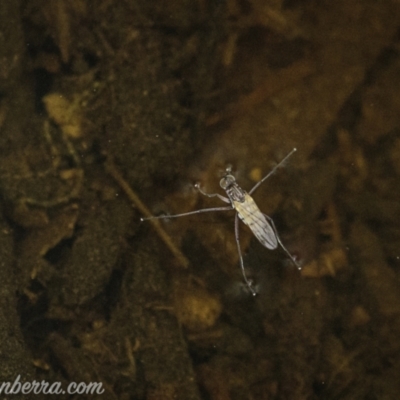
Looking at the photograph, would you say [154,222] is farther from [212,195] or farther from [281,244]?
[281,244]

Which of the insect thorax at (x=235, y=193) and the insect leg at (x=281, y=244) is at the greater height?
the insect thorax at (x=235, y=193)

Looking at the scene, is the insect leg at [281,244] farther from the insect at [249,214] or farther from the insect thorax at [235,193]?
the insect thorax at [235,193]

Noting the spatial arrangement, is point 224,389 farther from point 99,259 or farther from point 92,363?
point 99,259

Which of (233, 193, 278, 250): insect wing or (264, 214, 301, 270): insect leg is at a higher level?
(233, 193, 278, 250): insect wing

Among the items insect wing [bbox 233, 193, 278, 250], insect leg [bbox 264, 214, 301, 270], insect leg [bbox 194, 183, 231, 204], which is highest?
insect leg [bbox 194, 183, 231, 204]

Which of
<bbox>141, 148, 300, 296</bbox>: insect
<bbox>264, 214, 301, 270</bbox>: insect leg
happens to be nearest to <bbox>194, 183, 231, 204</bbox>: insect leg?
<bbox>141, 148, 300, 296</bbox>: insect

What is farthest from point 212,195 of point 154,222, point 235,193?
point 154,222

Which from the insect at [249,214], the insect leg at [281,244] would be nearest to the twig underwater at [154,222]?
the insect at [249,214]

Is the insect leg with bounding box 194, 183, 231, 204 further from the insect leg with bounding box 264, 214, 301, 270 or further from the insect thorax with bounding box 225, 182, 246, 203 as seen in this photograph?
the insect leg with bounding box 264, 214, 301, 270
